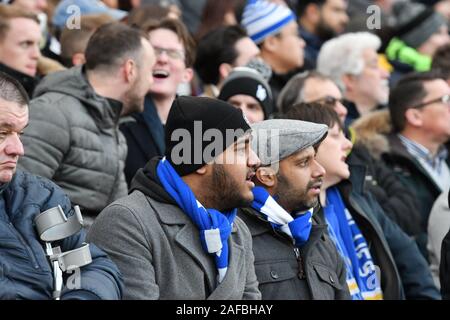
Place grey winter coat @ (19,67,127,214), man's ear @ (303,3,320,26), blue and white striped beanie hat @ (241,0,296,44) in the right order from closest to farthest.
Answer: grey winter coat @ (19,67,127,214), blue and white striped beanie hat @ (241,0,296,44), man's ear @ (303,3,320,26)

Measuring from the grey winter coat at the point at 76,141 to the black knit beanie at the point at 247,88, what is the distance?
1.30 m

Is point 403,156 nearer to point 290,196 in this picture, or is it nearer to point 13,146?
point 290,196

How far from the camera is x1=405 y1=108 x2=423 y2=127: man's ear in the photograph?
1018cm

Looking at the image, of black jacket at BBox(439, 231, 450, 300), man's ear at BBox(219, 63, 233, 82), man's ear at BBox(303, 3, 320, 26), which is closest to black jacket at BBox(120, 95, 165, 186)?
man's ear at BBox(219, 63, 233, 82)

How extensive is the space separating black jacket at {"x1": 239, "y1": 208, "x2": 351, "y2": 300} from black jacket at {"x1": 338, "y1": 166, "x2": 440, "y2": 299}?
1119 mm

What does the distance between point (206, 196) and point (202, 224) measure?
257mm

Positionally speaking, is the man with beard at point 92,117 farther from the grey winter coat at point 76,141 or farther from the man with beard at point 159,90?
the man with beard at point 159,90

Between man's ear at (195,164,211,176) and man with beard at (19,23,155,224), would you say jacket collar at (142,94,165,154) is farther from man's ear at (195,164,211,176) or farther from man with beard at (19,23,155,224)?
man's ear at (195,164,211,176)

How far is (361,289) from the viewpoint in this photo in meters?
7.93

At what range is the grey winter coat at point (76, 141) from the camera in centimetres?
710

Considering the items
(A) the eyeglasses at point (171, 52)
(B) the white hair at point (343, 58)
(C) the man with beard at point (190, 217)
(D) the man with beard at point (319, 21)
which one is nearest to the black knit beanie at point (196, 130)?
(C) the man with beard at point (190, 217)

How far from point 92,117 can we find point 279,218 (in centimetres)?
149

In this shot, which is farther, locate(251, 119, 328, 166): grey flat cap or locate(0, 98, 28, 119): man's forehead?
locate(251, 119, 328, 166): grey flat cap
